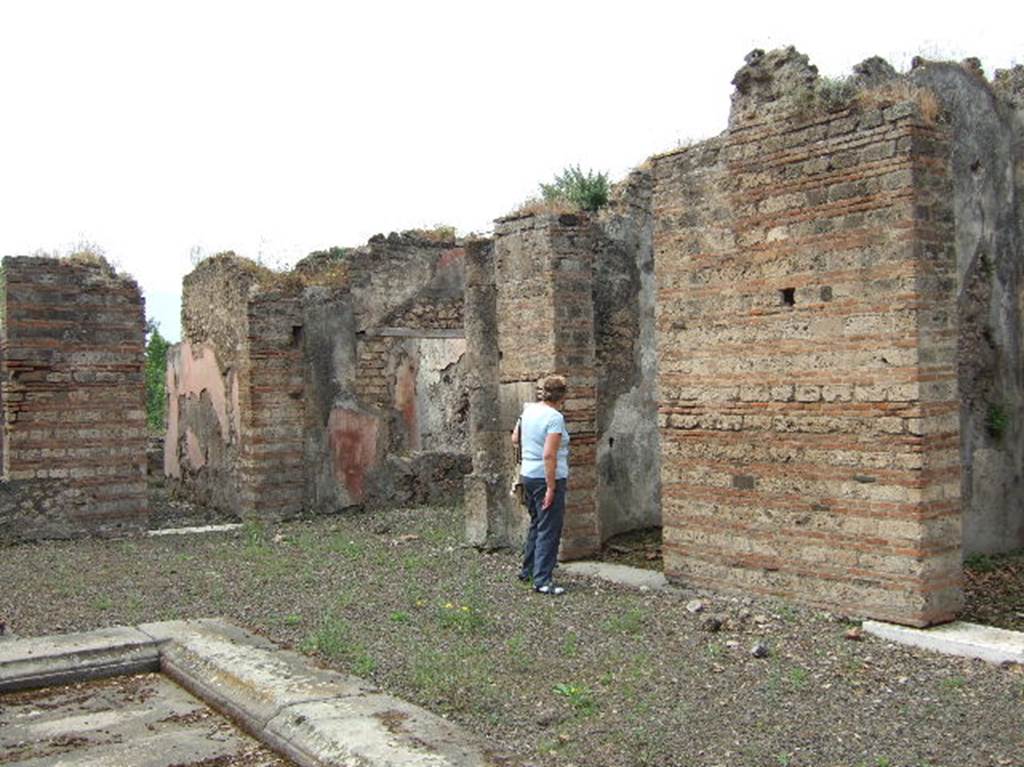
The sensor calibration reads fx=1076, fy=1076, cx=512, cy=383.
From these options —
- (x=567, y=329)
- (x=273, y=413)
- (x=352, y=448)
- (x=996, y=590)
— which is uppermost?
(x=567, y=329)

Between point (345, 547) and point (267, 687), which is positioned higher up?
point (267, 687)

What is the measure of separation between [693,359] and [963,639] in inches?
95.6

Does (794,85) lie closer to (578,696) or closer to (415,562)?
(578,696)

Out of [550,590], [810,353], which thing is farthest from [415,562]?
[810,353]

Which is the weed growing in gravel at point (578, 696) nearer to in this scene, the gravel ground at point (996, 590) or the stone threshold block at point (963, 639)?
the stone threshold block at point (963, 639)

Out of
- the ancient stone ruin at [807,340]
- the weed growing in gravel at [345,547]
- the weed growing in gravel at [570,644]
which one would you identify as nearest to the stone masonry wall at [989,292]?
the ancient stone ruin at [807,340]

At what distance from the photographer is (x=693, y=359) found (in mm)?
7086

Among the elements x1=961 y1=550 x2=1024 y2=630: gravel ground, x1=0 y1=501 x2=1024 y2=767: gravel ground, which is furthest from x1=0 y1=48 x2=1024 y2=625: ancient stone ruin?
x1=0 y1=501 x2=1024 y2=767: gravel ground

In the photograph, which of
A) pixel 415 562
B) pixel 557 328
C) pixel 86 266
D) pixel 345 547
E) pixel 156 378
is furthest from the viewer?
pixel 156 378

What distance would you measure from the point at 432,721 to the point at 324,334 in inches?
347

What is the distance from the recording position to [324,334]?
41.8 feet

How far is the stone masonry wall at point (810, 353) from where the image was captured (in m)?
5.87

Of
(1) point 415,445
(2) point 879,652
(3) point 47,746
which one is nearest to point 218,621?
(3) point 47,746

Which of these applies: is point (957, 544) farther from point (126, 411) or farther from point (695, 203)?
point (126, 411)
